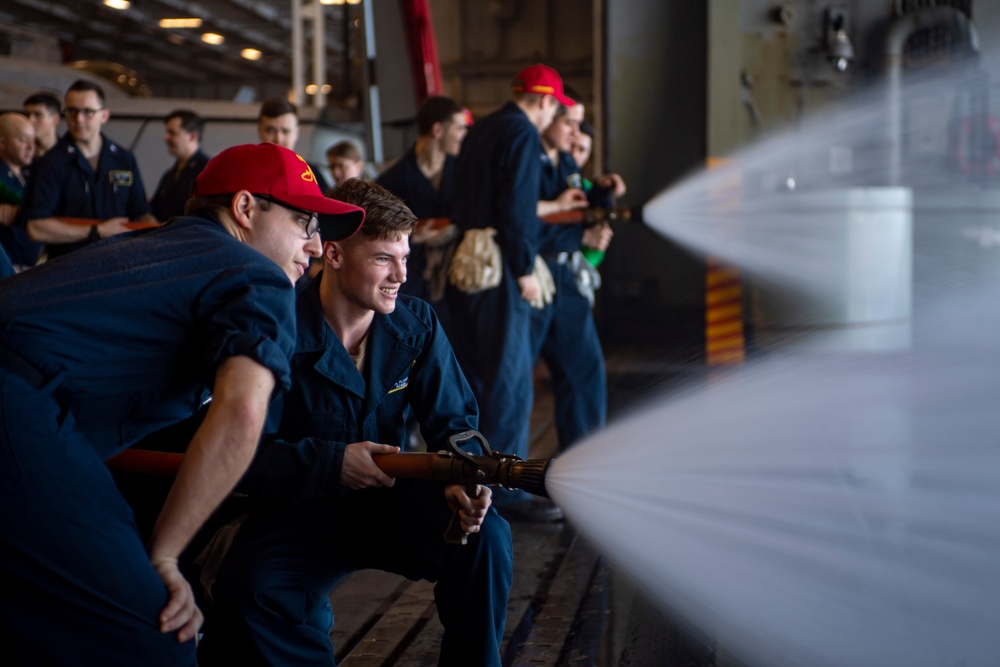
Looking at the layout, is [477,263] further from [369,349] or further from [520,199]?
[369,349]

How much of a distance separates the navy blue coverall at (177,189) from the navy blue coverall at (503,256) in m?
1.44

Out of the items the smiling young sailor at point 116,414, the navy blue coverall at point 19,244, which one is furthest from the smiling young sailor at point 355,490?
the navy blue coverall at point 19,244

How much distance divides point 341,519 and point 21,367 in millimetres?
1019

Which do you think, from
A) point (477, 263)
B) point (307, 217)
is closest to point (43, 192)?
point (477, 263)

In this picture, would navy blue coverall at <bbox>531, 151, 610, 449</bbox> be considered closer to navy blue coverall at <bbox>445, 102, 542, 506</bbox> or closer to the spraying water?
navy blue coverall at <bbox>445, 102, 542, 506</bbox>

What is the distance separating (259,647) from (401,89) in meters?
6.32

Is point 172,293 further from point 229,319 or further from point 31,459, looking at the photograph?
point 31,459

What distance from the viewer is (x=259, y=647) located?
2.31 metres

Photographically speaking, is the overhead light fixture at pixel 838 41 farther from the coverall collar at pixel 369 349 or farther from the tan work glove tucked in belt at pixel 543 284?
the coverall collar at pixel 369 349

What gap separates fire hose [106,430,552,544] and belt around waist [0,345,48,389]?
403 mm

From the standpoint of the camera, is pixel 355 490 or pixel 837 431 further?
pixel 837 431

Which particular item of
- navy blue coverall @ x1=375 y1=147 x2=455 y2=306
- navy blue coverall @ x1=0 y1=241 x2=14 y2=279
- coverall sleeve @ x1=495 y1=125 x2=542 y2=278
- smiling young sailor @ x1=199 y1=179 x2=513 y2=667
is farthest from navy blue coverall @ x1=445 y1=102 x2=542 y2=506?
navy blue coverall @ x1=0 y1=241 x2=14 y2=279

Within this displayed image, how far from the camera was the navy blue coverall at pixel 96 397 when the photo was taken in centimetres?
172

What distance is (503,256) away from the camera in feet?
15.5
